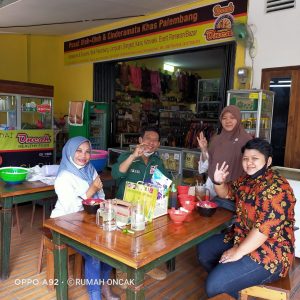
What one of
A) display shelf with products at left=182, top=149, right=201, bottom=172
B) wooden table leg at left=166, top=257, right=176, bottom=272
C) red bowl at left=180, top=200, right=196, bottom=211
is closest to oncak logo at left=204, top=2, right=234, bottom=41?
display shelf with products at left=182, top=149, right=201, bottom=172

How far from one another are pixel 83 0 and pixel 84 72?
2.41 m

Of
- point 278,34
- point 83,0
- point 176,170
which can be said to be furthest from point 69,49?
point 278,34

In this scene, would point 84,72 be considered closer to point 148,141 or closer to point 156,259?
point 148,141

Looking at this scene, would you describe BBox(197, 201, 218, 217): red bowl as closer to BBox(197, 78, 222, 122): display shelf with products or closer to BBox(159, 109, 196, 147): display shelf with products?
BBox(197, 78, 222, 122): display shelf with products

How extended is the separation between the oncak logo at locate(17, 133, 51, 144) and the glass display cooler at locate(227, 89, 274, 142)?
10.9 feet

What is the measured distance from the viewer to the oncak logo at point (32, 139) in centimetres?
506

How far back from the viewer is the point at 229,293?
1837 mm

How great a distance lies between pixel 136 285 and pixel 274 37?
352 cm

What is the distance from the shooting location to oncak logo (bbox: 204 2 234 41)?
13.7ft

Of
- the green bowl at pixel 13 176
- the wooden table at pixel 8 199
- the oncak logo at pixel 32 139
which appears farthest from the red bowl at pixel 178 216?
the oncak logo at pixel 32 139

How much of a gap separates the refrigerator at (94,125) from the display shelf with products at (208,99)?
2043 mm

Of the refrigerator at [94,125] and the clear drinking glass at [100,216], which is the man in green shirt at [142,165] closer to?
the clear drinking glass at [100,216]

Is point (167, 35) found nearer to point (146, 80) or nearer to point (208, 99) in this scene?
point (208, 99)

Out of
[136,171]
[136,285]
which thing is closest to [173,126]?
[136,171]
